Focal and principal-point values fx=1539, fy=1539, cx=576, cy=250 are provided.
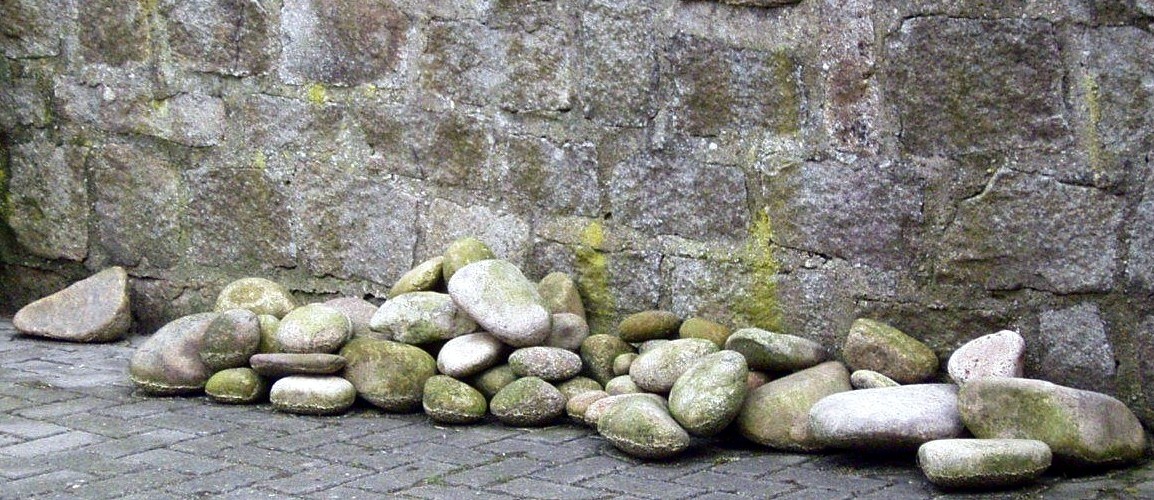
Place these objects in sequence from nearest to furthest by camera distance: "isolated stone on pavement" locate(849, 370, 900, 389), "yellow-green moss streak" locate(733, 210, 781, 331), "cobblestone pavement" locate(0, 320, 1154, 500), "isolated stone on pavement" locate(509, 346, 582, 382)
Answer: "cobblestone pavement" locate(0, 320, 1154, 500) → "isolated stone on pavement" locate(849, 370, 900, 389) → "isolated stone on pavement" locate(509, 346, 582, 382) → "yellow-green moss streak" locate(733, 210, 781, 331)

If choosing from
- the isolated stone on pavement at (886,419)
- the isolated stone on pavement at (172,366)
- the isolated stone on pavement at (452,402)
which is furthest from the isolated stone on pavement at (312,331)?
the isolated stone on pavement at (886,419)

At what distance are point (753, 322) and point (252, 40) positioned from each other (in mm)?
1836

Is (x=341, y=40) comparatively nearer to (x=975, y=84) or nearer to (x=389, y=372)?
(x=389, y=372)

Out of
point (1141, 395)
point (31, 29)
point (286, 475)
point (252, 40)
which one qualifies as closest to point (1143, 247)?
point (1141, 395)

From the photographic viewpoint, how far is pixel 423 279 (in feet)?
14.6

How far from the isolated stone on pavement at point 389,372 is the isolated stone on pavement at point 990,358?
137cm

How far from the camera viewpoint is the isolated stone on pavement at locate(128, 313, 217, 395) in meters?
4.28

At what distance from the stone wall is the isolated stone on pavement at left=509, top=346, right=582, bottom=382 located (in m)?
0.38

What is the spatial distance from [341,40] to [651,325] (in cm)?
133

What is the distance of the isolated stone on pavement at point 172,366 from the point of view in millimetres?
4277

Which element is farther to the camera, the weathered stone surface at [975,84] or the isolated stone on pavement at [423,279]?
the isolated stone on pavement at [423,279]

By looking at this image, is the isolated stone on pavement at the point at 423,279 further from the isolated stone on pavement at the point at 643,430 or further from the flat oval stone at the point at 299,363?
the isolated stone on pavement at the point at 643,430

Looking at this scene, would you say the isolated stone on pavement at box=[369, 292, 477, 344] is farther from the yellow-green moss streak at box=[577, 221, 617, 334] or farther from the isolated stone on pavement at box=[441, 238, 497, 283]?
the yellow-green moss streak at box=[577, 221, 617, 334]

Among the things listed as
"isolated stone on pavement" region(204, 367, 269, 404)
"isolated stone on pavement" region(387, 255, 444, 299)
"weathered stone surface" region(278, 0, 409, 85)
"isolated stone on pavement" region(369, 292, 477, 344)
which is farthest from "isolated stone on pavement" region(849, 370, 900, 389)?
"weathered stone surface" region(278, 0, 409, 85)
